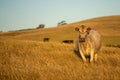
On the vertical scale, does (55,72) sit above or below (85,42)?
below

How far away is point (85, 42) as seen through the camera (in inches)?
360

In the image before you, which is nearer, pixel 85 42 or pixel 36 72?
pixel 36 72

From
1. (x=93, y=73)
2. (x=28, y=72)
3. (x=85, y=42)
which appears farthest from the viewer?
(x=85, y=42)

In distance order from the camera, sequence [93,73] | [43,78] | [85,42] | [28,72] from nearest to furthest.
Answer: [43,78], [28,72], [93,73], [85,42]

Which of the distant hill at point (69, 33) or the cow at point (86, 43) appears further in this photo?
the distant hill at point (69, 33)

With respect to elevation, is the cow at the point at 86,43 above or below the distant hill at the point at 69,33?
above

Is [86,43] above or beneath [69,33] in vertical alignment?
above

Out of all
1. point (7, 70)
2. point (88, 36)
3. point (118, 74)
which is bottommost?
point (118, 74)

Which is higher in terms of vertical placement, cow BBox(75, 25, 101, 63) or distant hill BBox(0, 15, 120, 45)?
cow BBox(75, 25, 101, 63)

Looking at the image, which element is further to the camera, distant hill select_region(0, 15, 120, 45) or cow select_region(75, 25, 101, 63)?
distant hill select_region(0, 15, 120, 45)

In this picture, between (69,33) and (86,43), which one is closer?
(86,43)

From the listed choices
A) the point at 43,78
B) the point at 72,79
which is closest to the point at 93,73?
the point at 72,79

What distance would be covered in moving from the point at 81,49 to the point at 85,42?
1.36 ft

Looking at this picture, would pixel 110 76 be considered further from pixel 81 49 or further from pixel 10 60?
pixel 10 60
